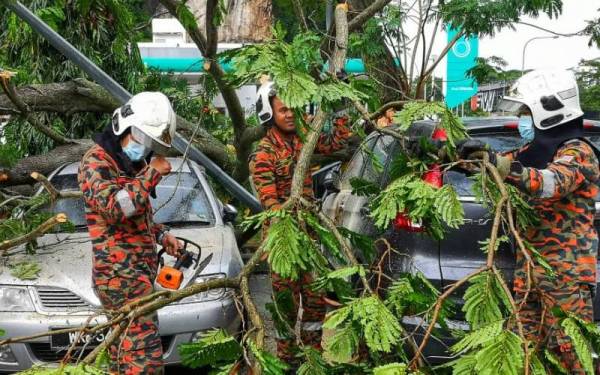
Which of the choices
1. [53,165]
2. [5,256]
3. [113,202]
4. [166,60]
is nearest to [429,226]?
[113,202]

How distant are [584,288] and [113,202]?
2.40 m

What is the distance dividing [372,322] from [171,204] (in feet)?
13.6

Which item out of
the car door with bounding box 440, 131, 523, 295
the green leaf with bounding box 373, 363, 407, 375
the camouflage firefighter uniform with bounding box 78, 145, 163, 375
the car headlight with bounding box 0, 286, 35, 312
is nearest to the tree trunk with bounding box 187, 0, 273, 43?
the car headlight with bounding box 0, 286, 35, 312

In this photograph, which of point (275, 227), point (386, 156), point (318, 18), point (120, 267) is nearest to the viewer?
point (275, 227)

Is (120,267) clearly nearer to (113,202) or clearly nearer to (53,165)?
(113,202)

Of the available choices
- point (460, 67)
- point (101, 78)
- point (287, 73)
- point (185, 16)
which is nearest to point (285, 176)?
point (185, 16)

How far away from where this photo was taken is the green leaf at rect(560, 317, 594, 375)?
8.82 ft

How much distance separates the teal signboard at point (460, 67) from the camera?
8.84 meters

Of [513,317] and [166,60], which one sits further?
[166,60]

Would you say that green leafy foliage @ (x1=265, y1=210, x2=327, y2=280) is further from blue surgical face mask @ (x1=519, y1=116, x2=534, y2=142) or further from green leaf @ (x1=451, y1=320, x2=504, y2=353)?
blue surgical face mask @ (x1=519, y1=116, x2=534, y2=142)

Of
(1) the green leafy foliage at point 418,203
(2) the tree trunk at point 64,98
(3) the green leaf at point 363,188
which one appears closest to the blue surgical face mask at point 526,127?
(3) the green leaf at point 363,188

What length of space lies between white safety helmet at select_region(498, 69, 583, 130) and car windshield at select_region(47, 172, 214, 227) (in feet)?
10.4

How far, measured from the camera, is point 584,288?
397 centimetres

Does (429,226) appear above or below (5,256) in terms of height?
above
